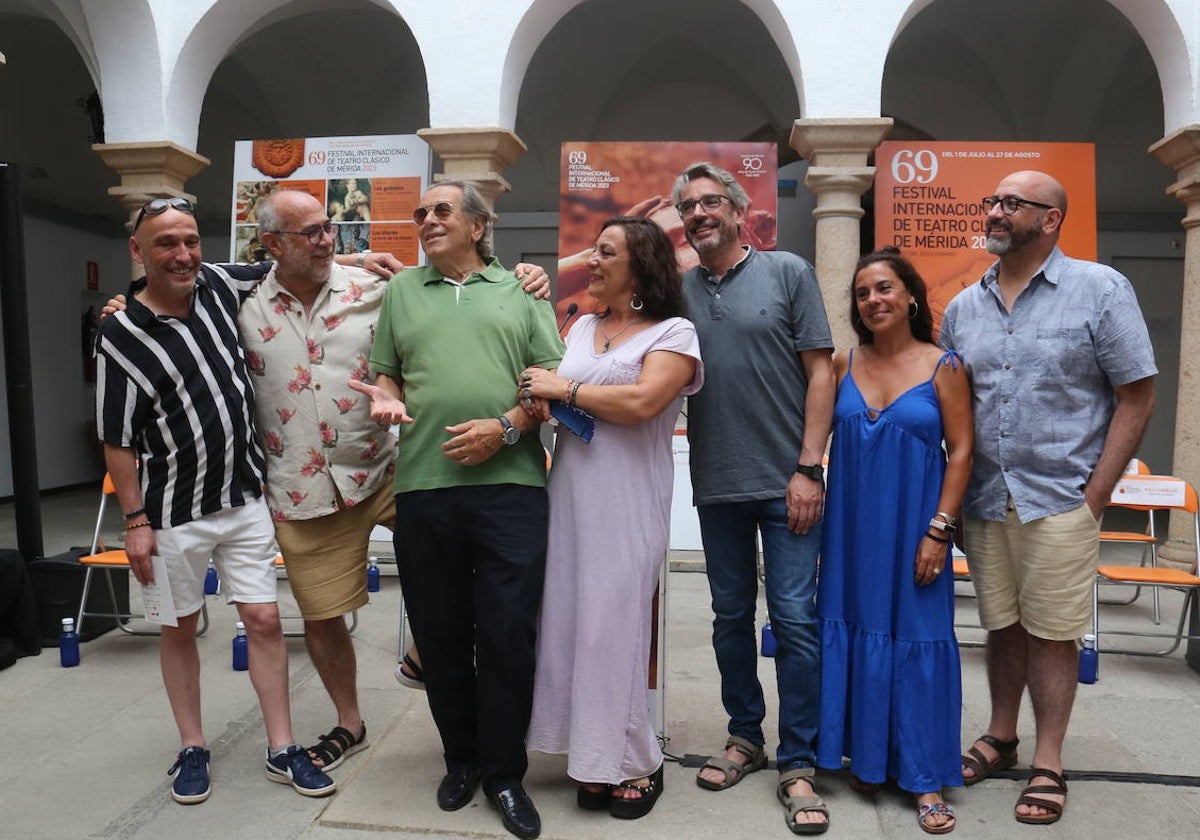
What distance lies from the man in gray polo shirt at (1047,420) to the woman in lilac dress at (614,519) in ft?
3.08

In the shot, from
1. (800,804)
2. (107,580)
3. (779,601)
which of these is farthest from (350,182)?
(800,804)

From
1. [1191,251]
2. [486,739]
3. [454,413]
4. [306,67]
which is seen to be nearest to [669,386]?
[454,413]

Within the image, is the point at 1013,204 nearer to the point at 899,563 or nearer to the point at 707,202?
the point at 707,202

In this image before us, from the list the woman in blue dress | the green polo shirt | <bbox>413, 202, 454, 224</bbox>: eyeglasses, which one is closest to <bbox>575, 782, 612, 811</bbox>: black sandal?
the woman in blue dress

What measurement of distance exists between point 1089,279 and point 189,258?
2613 mm

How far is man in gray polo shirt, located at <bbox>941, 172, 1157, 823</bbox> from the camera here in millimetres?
2633

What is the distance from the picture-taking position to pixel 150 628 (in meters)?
4.89

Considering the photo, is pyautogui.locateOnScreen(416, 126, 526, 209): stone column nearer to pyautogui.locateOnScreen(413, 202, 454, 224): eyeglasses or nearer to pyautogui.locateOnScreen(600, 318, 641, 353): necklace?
pyautogui.locateOnScreen(413, 202, 454, 224): eyeglasses

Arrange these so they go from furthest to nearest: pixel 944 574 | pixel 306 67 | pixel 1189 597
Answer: pixel 306 67
pixel 1189 597
pixel 944 574

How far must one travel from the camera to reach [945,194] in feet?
21.0

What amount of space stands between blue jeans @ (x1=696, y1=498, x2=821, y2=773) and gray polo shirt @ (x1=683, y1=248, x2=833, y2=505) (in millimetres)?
105

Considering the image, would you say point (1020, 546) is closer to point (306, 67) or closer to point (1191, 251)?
point (1191, 251)

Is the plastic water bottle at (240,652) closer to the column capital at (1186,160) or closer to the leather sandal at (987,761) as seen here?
the leather sandal at (987,761)

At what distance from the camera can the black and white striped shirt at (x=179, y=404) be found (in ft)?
8.68
